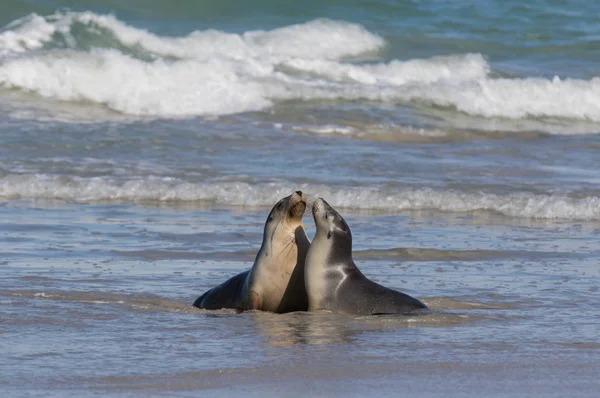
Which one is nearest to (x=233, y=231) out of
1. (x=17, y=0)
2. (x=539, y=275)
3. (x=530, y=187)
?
(x=539, y=275)

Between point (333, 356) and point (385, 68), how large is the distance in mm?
13271

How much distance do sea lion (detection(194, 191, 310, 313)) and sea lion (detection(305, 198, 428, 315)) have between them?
0.37 ft

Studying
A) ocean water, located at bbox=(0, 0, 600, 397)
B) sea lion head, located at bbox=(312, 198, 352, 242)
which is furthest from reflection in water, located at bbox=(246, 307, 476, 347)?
sea lion head, located at bbox=(312, 198, 352, 242)

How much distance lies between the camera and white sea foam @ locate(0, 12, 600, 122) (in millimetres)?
14609

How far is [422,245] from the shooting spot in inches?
300

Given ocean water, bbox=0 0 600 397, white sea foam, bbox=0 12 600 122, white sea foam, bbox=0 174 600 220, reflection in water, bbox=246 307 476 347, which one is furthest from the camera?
white sea foam, bbox=0 12 600 122

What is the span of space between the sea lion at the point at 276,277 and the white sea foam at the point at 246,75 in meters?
7.97

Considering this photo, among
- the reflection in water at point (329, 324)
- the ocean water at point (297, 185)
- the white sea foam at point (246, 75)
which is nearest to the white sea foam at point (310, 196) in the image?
the ocean water at point (297, 185)

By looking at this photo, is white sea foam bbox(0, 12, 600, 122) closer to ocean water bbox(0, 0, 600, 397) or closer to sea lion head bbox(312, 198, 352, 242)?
ocean water bbox(0, 0, 600, 397)

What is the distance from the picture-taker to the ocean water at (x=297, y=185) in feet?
15.0

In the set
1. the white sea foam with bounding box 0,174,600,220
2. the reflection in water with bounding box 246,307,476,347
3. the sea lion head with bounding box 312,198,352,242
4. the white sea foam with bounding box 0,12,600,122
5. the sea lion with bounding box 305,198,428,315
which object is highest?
the white sea foam with bounding box 0,12,600,122

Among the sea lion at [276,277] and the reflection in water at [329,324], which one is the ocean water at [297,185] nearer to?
the reflection in water at [329,324]

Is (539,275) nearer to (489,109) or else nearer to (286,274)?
(286,274)

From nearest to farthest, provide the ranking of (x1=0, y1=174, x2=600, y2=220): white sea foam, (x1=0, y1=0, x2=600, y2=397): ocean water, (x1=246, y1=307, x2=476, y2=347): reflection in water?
(x1=0, y1=0, x2=600, y2=397): ocean water < (x1=246, y1=307, x2=476, y2=347): reflection in water < (x1=0, y1=174, x2=600, y2=220): white sea foam
